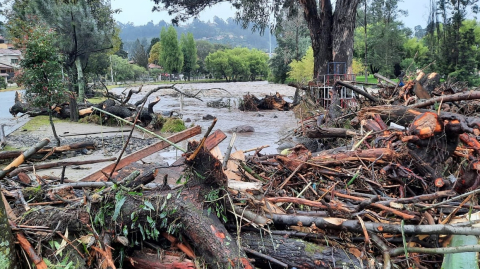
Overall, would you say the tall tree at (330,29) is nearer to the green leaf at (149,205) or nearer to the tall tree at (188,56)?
the green leaf at (149,205)

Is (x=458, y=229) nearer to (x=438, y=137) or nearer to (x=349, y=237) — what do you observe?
(x=349, y=237)

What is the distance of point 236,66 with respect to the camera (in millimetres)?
85125

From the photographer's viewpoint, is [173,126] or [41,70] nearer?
[41,70]

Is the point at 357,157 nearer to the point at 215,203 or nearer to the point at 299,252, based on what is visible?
the point at 299,252

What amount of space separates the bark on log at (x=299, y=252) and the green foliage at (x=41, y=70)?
390 inches

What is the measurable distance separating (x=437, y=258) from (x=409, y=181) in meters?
0.94

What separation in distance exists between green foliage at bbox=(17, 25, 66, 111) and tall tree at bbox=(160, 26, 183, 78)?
68184 millimetres

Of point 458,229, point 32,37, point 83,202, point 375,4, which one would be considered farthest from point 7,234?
point 375,4

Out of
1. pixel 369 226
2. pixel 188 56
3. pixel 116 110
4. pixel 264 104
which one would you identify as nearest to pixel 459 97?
pixel 369 226

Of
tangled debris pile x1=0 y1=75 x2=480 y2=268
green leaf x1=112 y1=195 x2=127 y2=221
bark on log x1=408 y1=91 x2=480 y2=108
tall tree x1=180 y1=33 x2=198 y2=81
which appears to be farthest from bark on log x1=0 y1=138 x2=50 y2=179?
tall tree x1=180 y1=33 x2=198 y2=81

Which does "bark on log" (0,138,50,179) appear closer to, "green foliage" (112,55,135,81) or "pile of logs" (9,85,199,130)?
"pile of logs" (9,85,199,130)

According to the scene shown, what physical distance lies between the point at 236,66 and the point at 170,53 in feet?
57.7

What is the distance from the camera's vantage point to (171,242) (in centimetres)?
230

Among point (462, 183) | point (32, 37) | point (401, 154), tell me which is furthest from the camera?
point (32, 37)
